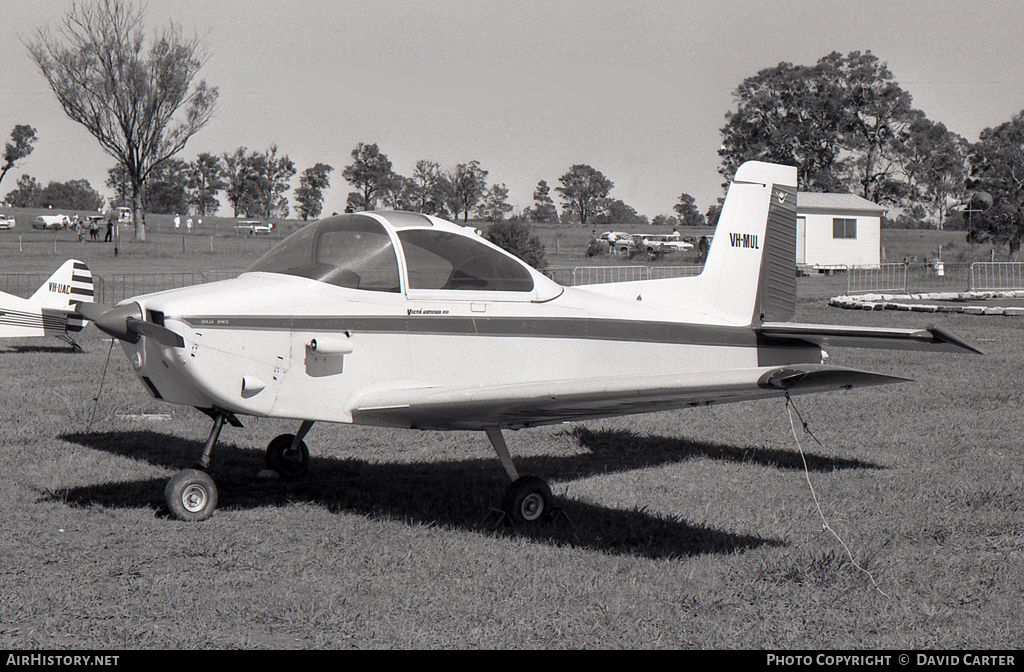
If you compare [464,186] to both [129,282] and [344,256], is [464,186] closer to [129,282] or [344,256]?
[129,282]

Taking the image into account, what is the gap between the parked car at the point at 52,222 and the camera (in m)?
76.4

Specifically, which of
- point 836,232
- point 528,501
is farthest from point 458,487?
point 836,232

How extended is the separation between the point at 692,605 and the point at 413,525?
205cm

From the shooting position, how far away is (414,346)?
20.1 feet

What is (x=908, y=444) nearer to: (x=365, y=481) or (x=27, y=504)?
(x=365, y=481)

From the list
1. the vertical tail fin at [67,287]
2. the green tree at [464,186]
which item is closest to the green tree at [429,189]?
the green tree at [464,186]

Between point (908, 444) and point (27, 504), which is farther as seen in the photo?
point (908, 444)

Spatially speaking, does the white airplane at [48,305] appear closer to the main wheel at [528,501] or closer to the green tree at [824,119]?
the main wheel at [528,501]

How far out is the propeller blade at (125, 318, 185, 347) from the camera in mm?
5402

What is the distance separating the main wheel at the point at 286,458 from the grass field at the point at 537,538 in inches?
5.8

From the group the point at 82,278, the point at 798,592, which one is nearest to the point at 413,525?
the point at 798,592

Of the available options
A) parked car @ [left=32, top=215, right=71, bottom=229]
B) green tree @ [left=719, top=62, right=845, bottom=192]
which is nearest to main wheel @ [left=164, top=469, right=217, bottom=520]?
green tree @ [left=719, top=62, right=845, bottom=192]

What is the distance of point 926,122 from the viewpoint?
7038 centimetres

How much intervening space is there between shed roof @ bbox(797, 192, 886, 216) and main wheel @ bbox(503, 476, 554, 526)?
147 feet
